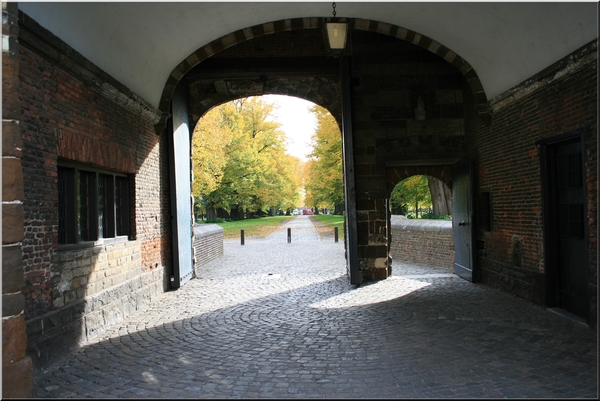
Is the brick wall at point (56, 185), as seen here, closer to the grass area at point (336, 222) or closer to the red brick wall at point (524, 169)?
the red brick wall at point (524, 169)

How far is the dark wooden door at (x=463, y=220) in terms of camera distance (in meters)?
9.28

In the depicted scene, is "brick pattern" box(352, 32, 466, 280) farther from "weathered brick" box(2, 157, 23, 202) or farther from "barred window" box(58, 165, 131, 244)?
"weathered brick" box(2, 157, 23, 202)

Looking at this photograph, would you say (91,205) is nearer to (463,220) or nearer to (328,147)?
(463,220)

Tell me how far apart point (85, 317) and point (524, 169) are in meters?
7.32

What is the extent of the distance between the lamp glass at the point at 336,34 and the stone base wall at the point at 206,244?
7058mm

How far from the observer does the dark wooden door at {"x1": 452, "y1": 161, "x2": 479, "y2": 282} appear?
30.5 ft

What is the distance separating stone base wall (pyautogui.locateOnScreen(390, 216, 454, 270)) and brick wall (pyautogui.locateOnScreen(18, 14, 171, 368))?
25.7ft

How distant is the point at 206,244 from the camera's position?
45.3ft

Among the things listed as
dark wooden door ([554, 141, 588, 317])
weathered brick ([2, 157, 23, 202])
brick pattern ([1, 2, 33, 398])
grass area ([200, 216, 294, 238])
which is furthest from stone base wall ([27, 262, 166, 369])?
grass area ([200, 216, 294, 238])

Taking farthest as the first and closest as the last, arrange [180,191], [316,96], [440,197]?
[440,197] < [316,96] < [180,191]

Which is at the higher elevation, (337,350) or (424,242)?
(424,242)

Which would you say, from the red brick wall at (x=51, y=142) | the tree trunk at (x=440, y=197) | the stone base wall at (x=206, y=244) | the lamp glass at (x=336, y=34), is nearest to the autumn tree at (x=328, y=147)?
the tree trunk at (x=440, y=197)

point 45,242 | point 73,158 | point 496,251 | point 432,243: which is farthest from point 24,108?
point 432,243

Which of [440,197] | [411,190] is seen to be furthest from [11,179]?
[411,190]
